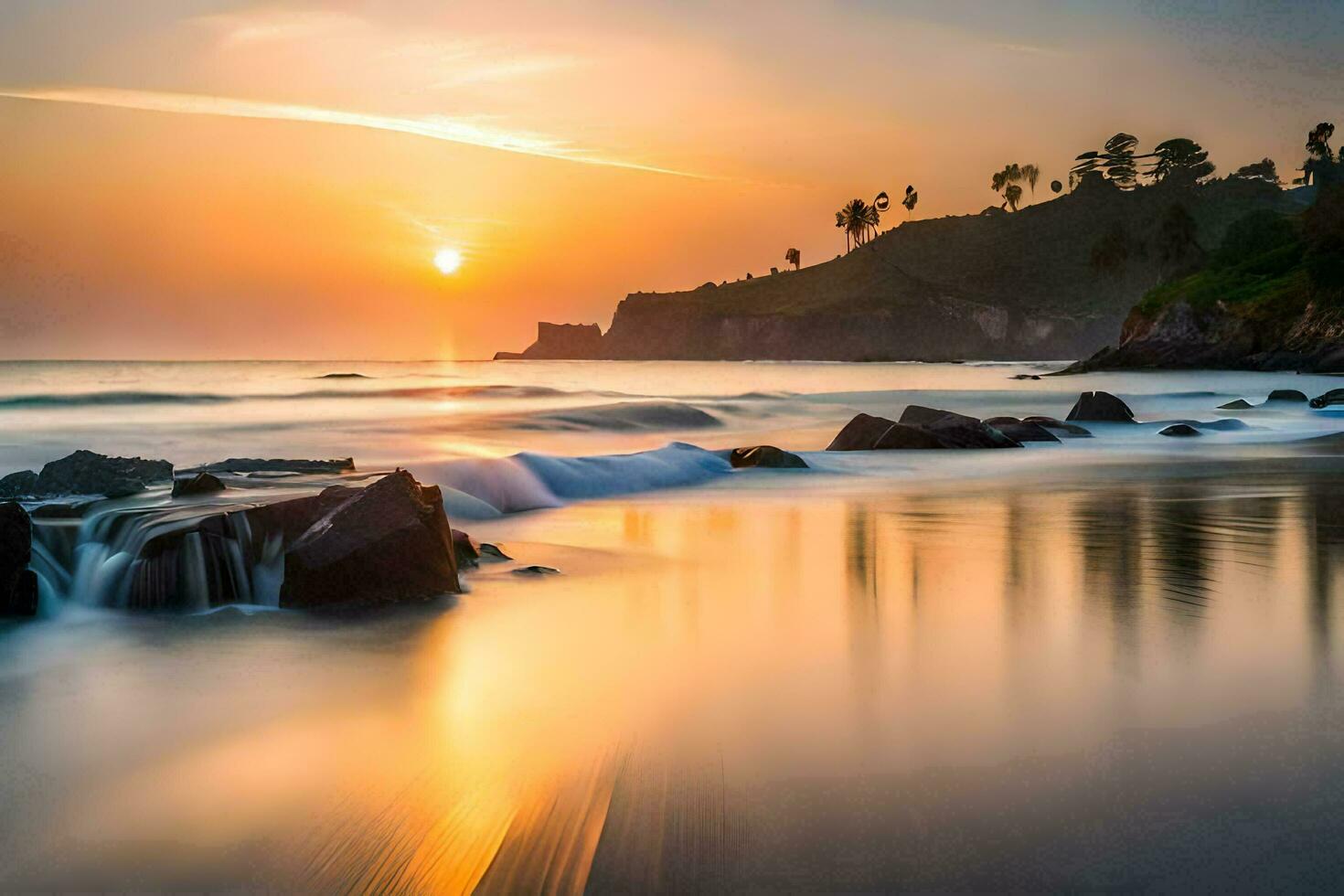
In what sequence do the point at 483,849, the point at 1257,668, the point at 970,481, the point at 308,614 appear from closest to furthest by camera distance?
the point at 483,849 < the point at 1257,668 < the point at 308,614 < the point at 970,481

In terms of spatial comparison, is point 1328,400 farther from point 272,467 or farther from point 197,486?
point 197,486

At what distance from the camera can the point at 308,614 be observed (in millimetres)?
6434

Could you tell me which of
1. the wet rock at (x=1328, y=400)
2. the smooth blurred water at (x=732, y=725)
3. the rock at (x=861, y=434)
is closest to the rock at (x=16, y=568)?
the smooth blurred water at (x=732, y=725)

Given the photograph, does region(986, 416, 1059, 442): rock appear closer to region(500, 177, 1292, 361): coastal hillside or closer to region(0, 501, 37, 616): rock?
region(0, 501, 37, 616): rock

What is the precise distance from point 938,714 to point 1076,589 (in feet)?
9.69

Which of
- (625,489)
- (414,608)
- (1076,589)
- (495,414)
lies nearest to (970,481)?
(625,489)

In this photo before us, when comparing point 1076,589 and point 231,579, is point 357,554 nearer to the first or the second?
point 231,579

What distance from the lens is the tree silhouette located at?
162375 mm

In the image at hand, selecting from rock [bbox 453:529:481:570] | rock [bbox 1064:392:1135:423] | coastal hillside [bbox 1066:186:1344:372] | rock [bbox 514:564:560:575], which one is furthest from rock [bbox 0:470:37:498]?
coastal hillside [bbox 1066:186:1344:372]

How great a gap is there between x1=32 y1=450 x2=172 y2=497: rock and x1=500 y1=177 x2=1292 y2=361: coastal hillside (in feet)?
515

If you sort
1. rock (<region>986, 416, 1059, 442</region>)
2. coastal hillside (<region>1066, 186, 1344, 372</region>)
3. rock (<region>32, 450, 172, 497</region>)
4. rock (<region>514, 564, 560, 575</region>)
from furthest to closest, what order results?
coastal hillside (<region>1066, 186, 1344, 372</region>)
rock (<region>986, 416, 1059, 442</region>)
rock (<region>32, 450, 172, 497</region>)
rock (<region>514, 564, 560, 575</region>)

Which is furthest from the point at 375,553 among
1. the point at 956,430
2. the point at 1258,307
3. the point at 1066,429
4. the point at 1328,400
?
the point at 1258,307

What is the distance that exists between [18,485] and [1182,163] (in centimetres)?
18138

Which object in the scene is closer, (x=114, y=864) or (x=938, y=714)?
(x=114, y=864)
